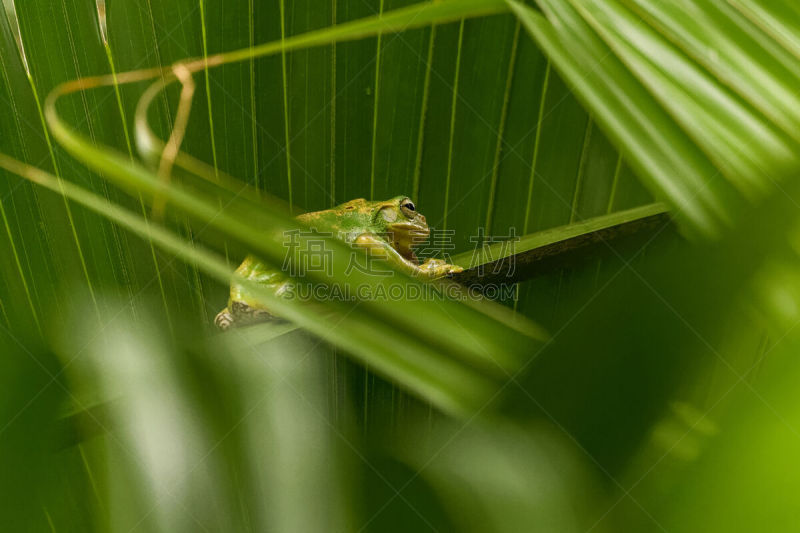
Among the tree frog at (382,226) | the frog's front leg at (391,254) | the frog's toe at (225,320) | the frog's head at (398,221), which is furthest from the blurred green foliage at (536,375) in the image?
the frog's head at (398,221)

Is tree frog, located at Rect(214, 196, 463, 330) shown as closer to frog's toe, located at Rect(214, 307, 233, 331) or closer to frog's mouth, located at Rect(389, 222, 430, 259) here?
frog's mouth, located at Rect(389, 222, 430, 259)

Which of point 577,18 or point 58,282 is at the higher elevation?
point 58,282

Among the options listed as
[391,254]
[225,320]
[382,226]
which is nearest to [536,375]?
[225,320]

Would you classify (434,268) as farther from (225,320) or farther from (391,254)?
(225,320)

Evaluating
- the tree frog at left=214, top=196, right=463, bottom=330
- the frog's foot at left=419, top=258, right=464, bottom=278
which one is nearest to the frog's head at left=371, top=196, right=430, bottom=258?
the tree frog at left=214, top=196, right=463, bottom=330

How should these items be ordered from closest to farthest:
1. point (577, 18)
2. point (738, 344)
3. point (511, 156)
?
point (738, 344)
point (577, 18)
point (511, 156)

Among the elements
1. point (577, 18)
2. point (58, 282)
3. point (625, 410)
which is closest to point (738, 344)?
point (625, 410)

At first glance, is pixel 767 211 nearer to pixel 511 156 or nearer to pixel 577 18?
pixel 577 18
